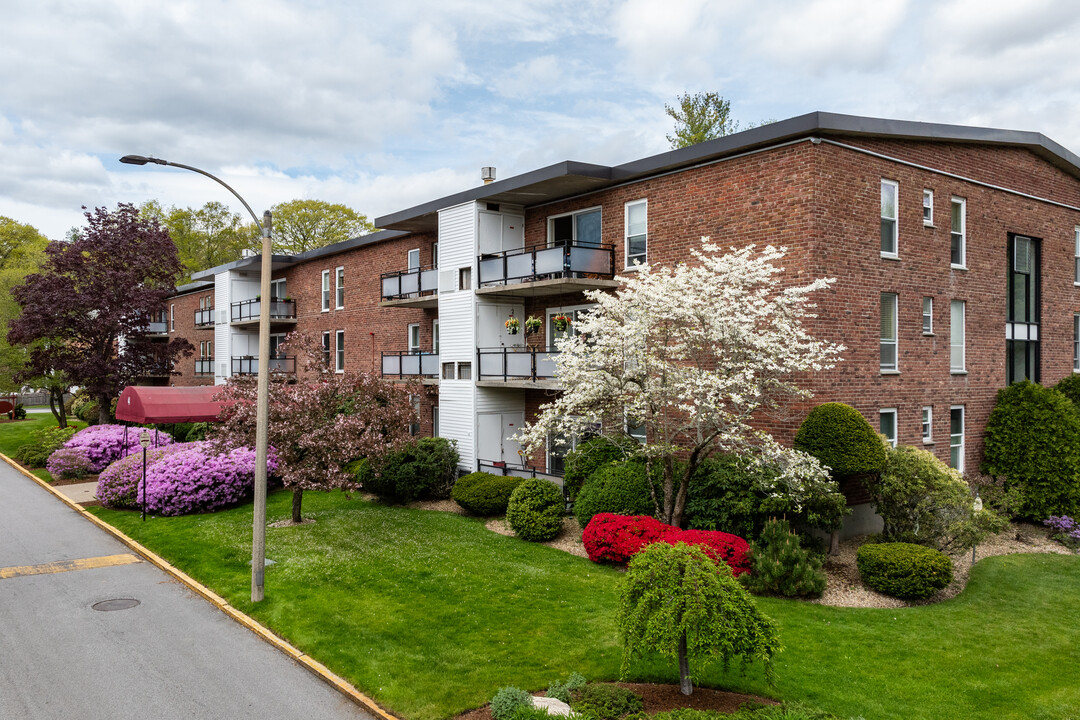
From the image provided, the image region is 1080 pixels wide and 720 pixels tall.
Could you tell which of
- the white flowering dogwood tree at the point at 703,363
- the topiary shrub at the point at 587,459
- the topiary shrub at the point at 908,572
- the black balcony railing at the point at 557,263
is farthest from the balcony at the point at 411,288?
the topiary shrub at the point at 908,572

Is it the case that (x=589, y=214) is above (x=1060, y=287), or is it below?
above

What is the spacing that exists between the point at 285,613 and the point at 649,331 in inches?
321

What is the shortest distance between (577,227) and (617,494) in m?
8.60

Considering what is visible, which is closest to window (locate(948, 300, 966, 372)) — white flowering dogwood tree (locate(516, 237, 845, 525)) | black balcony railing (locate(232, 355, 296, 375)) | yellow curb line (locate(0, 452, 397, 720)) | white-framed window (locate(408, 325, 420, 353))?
white flowering dogwood tree (locate(516, 237, 845, 525))

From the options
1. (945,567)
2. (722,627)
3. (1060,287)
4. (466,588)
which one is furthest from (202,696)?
(1060,287)

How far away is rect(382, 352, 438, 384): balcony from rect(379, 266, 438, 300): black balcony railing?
81.5 inches

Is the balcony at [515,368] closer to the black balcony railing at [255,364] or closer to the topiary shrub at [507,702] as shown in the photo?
the topiary shrub at [507,702]

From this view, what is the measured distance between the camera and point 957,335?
18.9 m

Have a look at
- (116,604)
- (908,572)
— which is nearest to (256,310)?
(116,604)

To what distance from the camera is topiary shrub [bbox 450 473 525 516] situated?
61.3ft

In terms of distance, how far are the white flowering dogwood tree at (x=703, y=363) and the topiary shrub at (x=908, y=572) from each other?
1564 millimetres

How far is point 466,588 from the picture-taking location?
12.6 metres

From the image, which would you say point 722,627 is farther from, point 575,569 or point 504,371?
point 504,371

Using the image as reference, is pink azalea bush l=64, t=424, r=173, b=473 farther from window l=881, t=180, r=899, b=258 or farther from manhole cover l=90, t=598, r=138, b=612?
window l=881, t=180, r=899, b=258
